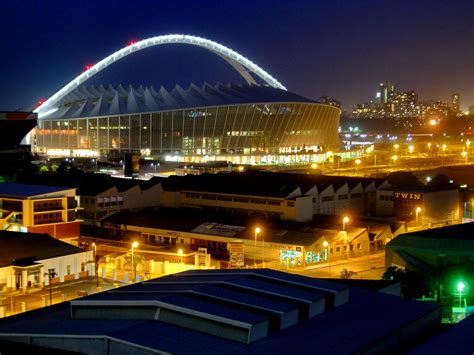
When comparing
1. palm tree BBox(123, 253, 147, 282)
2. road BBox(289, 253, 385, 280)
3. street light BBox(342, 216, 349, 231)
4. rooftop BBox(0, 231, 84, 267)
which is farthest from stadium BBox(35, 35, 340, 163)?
rooftop BBox(0, 231, 84, 267)

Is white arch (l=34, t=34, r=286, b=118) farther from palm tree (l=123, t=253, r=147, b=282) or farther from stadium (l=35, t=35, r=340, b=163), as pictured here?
palm tree (l=123, t=253, r=147, b=282)

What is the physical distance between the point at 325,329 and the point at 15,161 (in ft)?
119

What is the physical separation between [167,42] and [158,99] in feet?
36.2

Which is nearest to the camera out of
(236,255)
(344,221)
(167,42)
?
(236,255)

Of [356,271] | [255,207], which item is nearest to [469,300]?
[356,271]

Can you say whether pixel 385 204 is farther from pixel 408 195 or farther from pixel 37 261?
pixel 37 261

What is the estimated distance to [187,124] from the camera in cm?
5491

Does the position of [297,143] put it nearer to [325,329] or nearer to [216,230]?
[216,230]

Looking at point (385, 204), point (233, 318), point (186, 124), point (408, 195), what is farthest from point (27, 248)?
point (186, 124)

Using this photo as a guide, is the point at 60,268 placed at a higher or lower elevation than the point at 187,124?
lower

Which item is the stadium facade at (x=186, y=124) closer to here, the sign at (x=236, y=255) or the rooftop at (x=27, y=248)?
the sign at (x=236, y=255)

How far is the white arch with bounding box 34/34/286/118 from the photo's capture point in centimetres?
6216

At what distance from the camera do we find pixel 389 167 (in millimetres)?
51438

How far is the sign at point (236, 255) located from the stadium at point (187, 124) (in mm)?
31948
